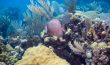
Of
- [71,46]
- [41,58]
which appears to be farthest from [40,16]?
[41,58]

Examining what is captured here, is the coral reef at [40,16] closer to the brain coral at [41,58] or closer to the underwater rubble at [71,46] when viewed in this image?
the underwater rubble at [71,46]

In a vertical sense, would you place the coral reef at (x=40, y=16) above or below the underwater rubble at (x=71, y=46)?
above

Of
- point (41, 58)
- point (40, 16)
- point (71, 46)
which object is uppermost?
point (40, 16)

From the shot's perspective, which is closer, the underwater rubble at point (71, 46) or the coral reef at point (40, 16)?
the underwater rubble at point (71, 46)

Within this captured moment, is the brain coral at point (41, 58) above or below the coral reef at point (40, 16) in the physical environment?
below

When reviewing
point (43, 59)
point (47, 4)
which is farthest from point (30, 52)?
point (47, 4)

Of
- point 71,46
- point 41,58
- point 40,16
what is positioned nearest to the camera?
point 41,58

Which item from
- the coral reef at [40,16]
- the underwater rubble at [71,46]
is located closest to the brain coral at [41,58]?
the underwater rubble at [71,46]

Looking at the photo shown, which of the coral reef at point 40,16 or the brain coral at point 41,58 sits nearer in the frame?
the brain coral at point 41,58

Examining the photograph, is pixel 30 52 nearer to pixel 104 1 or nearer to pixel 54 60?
pixel 54 60

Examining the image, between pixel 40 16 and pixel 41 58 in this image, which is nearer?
pixel 41 58

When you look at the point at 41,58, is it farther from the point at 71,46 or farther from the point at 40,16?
the point at 40,16

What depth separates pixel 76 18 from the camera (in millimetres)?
→ 5520

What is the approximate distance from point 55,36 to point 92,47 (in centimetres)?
121
